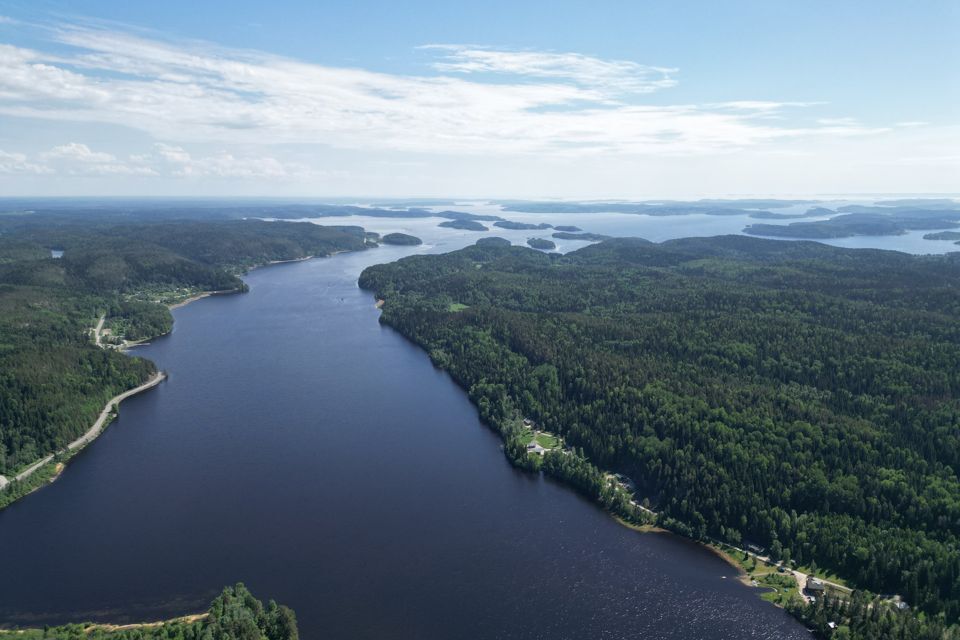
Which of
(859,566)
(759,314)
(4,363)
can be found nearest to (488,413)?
(859,566)

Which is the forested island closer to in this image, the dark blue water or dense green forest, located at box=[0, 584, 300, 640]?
the dark blue water

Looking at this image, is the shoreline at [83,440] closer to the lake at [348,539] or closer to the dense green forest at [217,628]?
the lake at [348,539]

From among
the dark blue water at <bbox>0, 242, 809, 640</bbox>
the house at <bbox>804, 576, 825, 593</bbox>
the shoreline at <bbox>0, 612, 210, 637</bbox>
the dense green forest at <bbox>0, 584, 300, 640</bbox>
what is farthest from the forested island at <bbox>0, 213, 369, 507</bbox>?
the house at <bbox>804, 576, 825, 593</bbox>

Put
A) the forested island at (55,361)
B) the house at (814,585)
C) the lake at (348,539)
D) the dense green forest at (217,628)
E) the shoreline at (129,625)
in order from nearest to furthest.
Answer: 1. the dense green forest at (217,628)
2. the shoreline at (129,625)
3. the lake at (348,539)
4. the house at (814,585)
5. the forested island at (55,361)

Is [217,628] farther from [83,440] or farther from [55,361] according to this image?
[55,361]

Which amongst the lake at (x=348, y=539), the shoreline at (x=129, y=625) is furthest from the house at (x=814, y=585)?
the shoreline at (x=129, y=625)

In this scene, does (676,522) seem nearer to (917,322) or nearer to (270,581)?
(270,581)

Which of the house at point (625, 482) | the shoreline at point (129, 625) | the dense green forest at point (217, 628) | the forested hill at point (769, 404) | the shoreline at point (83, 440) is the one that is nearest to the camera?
the dense green forest at point (217, 628)
